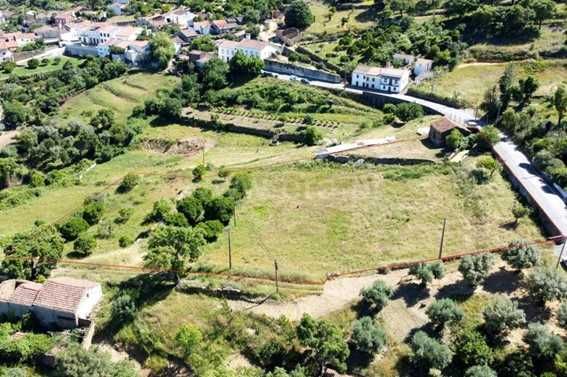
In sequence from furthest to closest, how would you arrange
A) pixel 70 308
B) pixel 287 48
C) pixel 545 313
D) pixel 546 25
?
pixel 287 48 → pixel 546 25 → pixel 70 308 → pixel 545 313

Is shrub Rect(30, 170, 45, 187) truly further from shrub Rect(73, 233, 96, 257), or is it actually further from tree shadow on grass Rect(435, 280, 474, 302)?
tree shadow on grass Rect(435, 280, 474, 302)

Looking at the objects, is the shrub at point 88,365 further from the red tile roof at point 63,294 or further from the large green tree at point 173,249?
the large green tree at point 173,249

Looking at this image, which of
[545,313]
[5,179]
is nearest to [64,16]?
[5,179]

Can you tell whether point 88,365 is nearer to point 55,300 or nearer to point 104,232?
point 55,300

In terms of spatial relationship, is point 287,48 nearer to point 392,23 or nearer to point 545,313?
point 392,23

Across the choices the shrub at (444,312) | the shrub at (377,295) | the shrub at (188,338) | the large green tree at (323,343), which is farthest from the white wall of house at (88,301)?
the shrub at (444,312)
